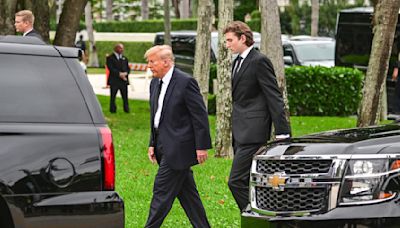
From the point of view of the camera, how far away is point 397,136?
7094 millimetres

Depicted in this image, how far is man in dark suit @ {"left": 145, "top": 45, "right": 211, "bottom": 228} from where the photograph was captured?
9023 millimetres

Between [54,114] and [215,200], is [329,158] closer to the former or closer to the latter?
[54,114]

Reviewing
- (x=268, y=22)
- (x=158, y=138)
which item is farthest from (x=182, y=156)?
(x=268, y=22)

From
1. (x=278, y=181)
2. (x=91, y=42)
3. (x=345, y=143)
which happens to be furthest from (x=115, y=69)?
(x=91, y=42)

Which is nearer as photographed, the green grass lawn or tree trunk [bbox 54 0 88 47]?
the green grass lawn


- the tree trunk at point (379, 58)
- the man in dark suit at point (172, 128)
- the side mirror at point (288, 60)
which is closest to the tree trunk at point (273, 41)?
the tree trunk at point (379, 58)

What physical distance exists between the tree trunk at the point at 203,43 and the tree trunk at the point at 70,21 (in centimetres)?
367

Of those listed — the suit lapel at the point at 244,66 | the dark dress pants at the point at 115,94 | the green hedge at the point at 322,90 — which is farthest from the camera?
the dark dress pants at the point at 115,94

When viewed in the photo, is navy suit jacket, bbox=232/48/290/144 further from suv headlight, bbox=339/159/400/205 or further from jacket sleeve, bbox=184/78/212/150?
suv headlight, bbox=339/159/400/205

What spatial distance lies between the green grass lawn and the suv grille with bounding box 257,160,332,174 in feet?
9.45

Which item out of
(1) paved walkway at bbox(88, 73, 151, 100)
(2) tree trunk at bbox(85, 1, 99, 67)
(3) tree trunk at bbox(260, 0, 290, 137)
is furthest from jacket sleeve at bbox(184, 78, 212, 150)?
(2) tree trunk at bbox(85, 1, 99, 67)

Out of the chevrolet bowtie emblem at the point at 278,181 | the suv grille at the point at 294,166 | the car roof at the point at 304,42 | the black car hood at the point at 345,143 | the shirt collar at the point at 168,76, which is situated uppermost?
the shirt collar at the point at 168,76

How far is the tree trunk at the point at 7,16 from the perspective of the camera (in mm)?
19047

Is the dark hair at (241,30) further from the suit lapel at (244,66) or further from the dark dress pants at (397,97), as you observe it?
the dark dress pants at (397,97)
